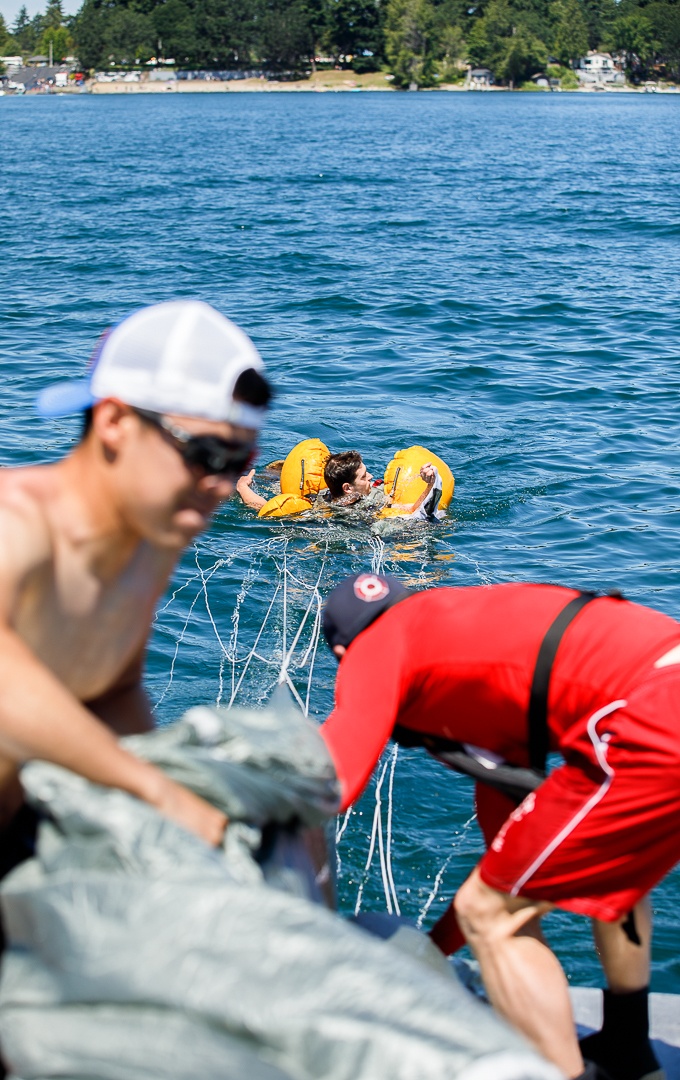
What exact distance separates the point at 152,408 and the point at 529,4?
535ft

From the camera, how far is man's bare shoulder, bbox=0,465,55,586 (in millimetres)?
2061

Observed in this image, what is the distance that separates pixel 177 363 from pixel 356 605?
4.71ft

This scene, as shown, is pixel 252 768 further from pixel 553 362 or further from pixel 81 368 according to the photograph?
pixel 553 362

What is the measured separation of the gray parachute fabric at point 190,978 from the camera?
172cm

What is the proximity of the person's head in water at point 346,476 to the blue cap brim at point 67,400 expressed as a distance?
7581 millimetres

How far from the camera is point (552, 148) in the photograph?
5109cm

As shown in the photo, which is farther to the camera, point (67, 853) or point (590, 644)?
point (590, 644)

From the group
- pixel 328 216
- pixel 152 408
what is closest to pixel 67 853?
pixel 152 408

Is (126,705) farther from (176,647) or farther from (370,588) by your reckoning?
(176,647)

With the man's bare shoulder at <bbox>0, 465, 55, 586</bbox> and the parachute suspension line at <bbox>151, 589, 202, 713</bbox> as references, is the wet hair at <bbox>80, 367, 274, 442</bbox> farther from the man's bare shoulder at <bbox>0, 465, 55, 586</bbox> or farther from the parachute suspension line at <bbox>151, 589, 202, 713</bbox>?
the parachute suspension line at <bbox>151, 589, 202, 713</bbox>

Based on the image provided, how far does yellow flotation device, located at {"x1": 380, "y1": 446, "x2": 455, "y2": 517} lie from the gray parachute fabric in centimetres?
791

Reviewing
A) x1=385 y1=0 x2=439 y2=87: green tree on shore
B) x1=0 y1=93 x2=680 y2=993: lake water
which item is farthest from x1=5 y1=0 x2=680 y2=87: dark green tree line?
x1=0 y1=93 x2=680 y2=993: lake water

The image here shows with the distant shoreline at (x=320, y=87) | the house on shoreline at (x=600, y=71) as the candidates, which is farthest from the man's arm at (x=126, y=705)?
the house on shoreline at (x=600, y=71)

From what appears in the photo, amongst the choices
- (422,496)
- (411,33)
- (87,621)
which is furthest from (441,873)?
(411,33)
